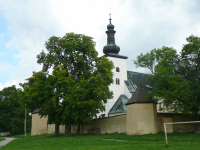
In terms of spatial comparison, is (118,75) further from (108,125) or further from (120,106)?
(108,125)

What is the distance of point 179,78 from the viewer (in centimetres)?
2302

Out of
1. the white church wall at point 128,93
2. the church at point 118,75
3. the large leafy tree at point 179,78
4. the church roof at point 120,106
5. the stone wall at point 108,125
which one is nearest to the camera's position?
the large leafy tree at point 179,78

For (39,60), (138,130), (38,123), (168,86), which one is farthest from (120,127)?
(38,123)

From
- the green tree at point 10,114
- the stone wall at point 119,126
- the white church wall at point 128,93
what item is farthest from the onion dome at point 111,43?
the green tree at point 10,114

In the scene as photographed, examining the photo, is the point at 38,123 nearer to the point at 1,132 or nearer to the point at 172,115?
the point at 1,132

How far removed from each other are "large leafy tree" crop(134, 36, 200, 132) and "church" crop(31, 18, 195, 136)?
6.49ft

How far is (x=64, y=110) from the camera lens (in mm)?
27062

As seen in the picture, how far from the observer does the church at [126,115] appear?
25.0 meters

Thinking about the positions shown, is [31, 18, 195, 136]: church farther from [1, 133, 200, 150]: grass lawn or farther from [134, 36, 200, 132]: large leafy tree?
[1, 133, 200, 150]: grass lawn

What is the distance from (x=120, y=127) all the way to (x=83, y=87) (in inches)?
278

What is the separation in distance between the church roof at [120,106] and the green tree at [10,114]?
22965 millimetres

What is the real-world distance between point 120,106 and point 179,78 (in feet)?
57.4

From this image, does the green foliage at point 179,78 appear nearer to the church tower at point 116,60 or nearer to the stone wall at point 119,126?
the stone wall at point 119,126

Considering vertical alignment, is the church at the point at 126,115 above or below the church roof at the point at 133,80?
below
